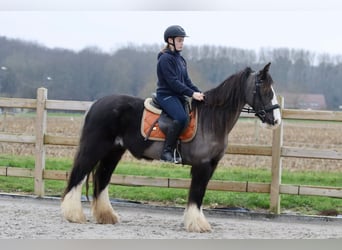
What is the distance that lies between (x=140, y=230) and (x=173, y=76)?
1637 millimetres

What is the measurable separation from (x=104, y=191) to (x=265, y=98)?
212 centimetres

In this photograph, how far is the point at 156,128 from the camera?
18.5 ft

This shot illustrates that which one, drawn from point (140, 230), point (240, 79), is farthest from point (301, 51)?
point (140, 230)

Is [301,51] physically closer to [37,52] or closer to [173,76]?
[173,76]

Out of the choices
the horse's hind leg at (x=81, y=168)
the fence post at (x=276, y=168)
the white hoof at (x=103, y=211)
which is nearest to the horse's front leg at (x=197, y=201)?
the white hoof at (x=103, y=211)

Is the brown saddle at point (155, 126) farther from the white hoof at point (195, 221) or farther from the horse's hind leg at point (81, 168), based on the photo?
the white hoof at point (195, 221)

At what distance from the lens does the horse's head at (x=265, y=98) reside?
5.44 m

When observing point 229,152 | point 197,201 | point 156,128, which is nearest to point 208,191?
point 229,152

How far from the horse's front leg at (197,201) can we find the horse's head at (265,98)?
2.59ft

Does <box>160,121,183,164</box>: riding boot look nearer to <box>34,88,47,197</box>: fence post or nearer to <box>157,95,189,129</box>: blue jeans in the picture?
<box>157,95,189,129</box>: blue jeans

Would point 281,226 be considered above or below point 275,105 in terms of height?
below

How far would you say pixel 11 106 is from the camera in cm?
725

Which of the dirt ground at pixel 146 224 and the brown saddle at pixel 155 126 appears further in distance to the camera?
the brown saddle at pixel 155 126

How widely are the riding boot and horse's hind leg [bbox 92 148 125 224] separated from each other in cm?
75
